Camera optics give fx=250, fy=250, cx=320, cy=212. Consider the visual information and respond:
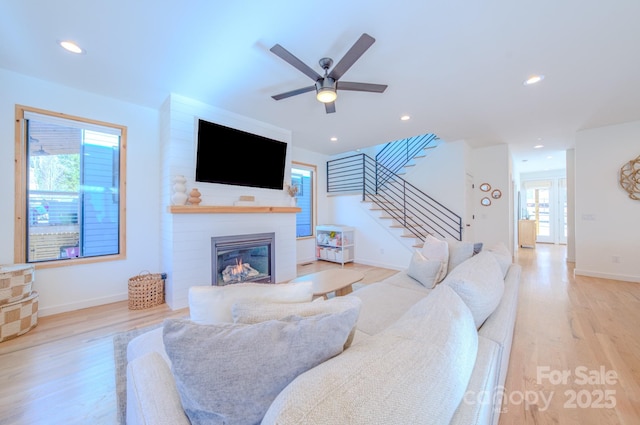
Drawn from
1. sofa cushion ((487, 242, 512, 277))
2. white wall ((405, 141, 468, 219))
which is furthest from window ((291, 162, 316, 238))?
sofa cushion ((487, 242, 512, 277))

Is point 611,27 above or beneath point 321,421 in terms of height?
above

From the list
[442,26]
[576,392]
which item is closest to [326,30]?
[442,26]

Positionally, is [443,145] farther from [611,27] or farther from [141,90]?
[141,90]

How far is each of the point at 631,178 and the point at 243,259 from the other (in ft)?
20.7

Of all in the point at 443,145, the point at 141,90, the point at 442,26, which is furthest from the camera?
the point at 443,145

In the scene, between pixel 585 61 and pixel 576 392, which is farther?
pixel 585 61

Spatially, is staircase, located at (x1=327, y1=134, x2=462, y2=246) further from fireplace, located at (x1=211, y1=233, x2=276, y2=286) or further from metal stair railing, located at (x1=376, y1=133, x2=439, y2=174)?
fireplace, located at (x1=211, y1=233, x2=276, y2=286)

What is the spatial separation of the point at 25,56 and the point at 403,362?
Answer: 387 cm

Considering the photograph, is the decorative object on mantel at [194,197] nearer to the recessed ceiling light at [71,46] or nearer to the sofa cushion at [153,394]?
the recessed ceiling light at [71,46]

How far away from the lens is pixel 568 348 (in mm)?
2113

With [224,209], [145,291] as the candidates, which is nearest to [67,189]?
[145,291]

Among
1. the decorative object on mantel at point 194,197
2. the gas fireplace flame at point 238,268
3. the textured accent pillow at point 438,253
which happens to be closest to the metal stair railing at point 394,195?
the textured accent pillow at point 438,253

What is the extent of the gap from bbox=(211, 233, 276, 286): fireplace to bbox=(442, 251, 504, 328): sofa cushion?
2.79 m

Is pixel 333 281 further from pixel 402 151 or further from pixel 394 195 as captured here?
pixel 402 151
